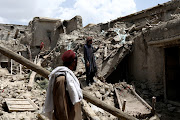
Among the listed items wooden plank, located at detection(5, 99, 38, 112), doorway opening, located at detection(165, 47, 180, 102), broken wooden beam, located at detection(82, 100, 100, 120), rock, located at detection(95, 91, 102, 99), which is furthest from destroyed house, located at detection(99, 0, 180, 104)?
wooden plank, located at detection(5, 99, 38, 112)

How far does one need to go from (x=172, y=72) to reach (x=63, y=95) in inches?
201

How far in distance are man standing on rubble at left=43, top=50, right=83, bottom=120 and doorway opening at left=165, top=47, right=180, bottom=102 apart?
4.62 meters

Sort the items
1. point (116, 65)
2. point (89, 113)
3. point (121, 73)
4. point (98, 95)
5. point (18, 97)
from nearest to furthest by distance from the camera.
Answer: point (89, 113) < point (18, 97) < point (98, 95) < point (116, 65) < point (121, 73)

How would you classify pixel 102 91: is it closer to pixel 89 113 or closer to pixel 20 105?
pixel 89 113

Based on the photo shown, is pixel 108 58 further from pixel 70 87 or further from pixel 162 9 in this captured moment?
pixel 70 87

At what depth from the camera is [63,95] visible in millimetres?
1946

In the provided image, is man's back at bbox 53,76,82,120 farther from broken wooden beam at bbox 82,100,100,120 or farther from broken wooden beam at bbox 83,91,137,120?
broken wooden beam at bbox 82,100,100,120

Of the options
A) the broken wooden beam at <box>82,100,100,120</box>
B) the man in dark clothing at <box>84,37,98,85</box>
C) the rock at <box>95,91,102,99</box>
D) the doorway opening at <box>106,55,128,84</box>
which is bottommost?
the broken wooden beam at <box>82,100,100,120</box>

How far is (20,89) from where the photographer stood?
6305 millimetres

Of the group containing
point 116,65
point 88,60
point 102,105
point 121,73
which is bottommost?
point 121,73

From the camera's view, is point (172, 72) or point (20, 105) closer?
point (20, 105)

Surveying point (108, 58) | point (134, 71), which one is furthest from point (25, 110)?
point (134, 71)

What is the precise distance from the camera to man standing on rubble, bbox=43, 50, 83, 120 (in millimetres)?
1941

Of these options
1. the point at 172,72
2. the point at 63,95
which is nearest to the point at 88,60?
the point at 172,72
